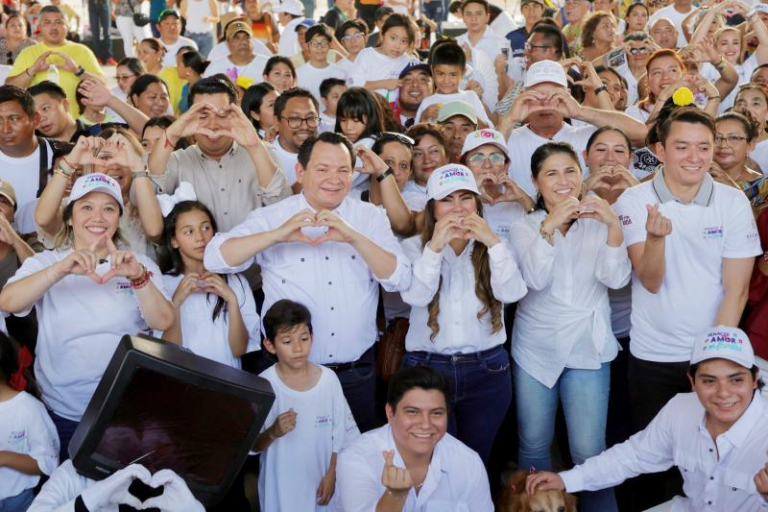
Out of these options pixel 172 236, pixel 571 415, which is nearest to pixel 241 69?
pixel 172 236

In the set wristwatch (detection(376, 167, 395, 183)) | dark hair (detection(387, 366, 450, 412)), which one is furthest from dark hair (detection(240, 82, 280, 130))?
dark hair (detection(387, 366, 450, 412))

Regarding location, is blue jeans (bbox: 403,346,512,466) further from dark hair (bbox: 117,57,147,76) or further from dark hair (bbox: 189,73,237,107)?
dark hair (bbox: 117,57,147,76)

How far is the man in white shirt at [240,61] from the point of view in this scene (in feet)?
24.0

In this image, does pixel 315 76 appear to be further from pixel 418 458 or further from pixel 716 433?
pixel 716 433

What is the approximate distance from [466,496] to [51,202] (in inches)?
85.4

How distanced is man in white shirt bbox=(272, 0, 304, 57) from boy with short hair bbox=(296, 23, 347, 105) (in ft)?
5.05

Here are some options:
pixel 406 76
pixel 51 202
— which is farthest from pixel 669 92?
pixel 51 202

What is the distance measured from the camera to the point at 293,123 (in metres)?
4.86

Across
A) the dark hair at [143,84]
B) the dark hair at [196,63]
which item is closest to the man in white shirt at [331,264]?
the dark hair at [143,84]

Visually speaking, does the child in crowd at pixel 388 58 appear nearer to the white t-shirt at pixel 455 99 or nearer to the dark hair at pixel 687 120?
the white t-shirt at pixel 455 99

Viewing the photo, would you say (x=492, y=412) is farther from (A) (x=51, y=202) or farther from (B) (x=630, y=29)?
(B) (x=630, y=29)

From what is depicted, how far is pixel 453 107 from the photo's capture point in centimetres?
525

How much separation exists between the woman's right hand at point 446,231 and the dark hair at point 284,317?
0.58m

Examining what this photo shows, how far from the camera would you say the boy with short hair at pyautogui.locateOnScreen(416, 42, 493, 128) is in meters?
5.80
